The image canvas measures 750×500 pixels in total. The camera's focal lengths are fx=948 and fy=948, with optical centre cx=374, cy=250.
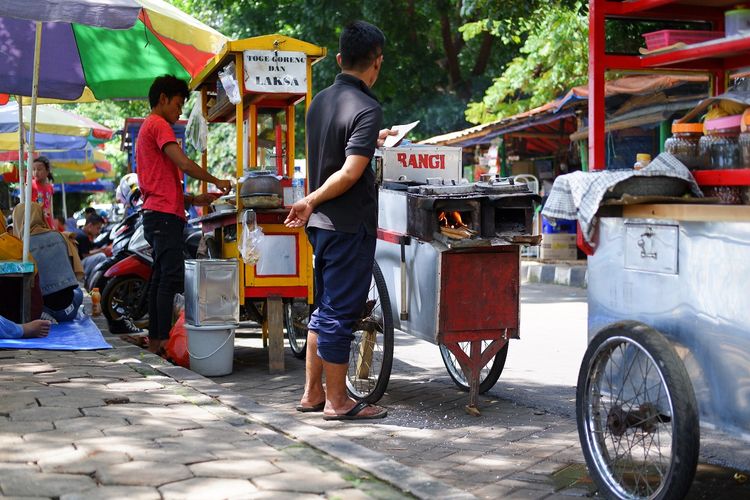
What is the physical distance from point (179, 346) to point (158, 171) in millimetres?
1320

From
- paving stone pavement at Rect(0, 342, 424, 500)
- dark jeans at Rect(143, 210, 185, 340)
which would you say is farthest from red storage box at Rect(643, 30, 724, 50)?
dark jeans at Rect(143, 210, 185, 340)

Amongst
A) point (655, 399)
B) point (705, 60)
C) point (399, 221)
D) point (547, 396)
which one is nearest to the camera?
point (655, 399)

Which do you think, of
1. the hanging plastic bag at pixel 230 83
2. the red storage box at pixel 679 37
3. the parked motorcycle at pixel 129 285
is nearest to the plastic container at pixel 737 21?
the red storage box at pixel 679 37

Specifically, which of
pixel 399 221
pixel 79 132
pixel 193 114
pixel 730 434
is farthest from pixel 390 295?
pixel 79 132

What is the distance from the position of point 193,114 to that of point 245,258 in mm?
2281

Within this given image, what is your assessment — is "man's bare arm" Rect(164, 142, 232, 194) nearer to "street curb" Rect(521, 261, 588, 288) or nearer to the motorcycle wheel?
the motorcycle wheel

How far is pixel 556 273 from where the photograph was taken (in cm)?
1562

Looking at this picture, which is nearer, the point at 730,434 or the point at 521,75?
the point at 730,434

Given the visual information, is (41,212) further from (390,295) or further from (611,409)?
(611,409)

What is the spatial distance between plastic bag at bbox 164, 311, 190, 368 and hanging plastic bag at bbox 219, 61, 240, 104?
63.4 inches

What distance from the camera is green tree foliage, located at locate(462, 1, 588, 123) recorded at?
1576 cm

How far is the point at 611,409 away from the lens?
358 cm

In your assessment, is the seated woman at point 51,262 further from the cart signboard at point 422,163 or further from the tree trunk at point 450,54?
the tree trunk at point 450,54

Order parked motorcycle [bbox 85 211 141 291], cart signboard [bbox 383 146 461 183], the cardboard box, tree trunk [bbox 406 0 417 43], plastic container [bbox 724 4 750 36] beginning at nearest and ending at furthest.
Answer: plastic container [bbox 724 4 750 36]
cart signboard [bbox 383 146 461 183]
parked motorcycle [bbox 85 211 141 291]
the cardboard box
tree trunk [bbox 406 0 417 43]
